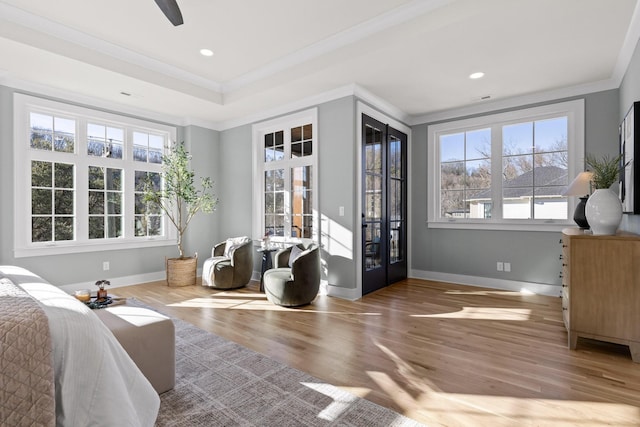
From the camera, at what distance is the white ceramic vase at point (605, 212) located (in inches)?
104

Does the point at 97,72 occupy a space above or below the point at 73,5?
below

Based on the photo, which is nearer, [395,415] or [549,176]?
[395,415]

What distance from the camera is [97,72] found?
391 centimetres

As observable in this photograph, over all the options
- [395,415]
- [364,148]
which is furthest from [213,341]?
[364,148]

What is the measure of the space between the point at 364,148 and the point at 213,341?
302 centimetres

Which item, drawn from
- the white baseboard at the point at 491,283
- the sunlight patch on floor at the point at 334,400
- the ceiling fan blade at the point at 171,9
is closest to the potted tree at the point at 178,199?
the ceiling fan blade at the point at 171,9

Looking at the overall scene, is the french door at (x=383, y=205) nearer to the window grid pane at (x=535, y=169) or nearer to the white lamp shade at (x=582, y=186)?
the window grid pane at (x=535, y=169)

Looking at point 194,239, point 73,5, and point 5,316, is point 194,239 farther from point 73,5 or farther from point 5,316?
point 5,316

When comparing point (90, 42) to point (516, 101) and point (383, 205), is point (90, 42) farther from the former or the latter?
point (516, 101)

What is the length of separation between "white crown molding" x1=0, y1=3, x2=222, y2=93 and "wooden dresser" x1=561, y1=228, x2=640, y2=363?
478 centimetres

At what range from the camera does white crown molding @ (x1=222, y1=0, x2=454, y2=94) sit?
3.03 m

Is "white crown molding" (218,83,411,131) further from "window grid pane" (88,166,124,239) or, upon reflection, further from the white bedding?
the white bedding

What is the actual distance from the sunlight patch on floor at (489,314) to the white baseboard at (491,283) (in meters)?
0.93

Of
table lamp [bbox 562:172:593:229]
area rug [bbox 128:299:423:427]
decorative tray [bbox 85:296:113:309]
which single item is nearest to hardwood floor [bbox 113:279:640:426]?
area rug [bbox 128:299:423:427]
